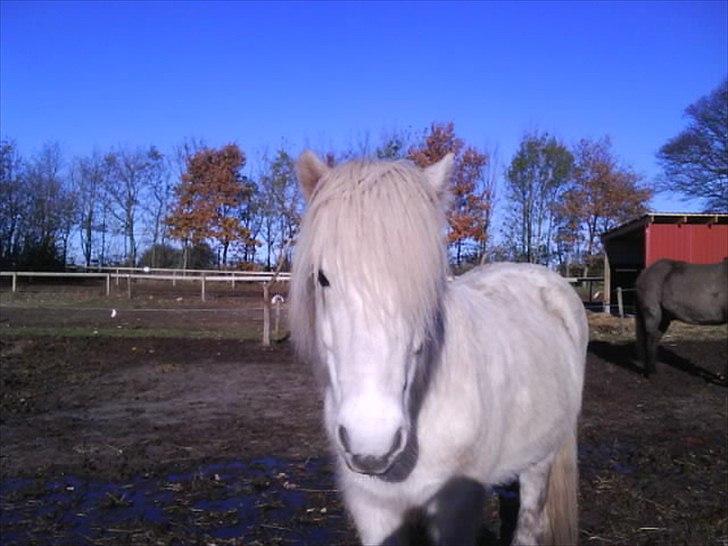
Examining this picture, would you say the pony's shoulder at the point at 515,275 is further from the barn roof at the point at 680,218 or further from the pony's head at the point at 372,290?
the barn roof at the point at 680,218

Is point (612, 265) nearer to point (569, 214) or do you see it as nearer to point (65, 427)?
point (569, 214)

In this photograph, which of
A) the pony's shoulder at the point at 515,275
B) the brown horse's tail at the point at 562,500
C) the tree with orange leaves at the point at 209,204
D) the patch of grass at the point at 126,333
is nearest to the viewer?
the brown horse's tail at the point at 562,500

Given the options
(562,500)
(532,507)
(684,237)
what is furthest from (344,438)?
(684,237)

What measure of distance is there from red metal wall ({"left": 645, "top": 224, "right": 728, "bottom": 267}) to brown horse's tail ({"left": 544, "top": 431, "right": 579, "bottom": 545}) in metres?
18.1

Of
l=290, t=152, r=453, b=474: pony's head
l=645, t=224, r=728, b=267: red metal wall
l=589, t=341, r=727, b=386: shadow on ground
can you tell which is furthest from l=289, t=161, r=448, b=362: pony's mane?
Result: l=645, t=224, r=728, b=267: red metal wall

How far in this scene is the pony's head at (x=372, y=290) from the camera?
1726 millimetres

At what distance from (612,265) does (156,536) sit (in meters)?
22.7

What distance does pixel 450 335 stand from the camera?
236cm

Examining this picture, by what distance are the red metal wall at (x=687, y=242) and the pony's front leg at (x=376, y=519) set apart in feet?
64.7

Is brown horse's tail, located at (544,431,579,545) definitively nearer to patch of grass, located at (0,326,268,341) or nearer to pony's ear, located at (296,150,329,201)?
pony's ear, located at (296,150,329,201)

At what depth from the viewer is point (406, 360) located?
6.05 feet

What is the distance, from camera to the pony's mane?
1.85 m

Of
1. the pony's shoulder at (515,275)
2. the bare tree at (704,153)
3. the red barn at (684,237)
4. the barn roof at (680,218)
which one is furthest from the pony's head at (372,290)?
the bare tree at (704,153)

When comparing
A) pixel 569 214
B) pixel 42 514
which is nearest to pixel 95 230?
pixel 569 214
